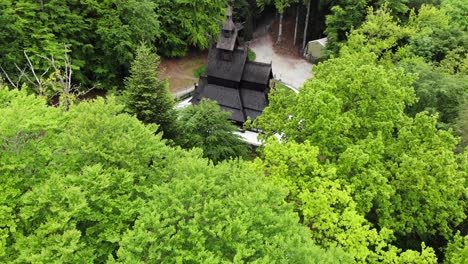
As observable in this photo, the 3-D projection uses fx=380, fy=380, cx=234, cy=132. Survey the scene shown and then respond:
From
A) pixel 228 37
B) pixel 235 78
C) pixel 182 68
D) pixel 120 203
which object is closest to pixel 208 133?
pixel 235 78

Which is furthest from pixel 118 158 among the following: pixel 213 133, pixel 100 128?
pixel 213 133

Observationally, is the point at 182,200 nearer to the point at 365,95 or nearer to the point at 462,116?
the point at 365,95

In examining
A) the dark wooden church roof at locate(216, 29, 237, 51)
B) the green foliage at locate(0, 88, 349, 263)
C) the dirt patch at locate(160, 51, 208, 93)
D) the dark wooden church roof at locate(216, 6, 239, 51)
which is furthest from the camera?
the dirt patch at locate(160, 51, 208, 93)

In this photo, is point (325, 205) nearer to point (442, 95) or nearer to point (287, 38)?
point (442, 95)

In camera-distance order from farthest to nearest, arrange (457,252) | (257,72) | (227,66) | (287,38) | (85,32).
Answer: (287,38)
(85,32)
(227,66)
(257,72)
(457,252)

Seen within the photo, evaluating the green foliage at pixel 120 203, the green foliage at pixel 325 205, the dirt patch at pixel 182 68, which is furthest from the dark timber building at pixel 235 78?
the green foliage at pixel 120 203

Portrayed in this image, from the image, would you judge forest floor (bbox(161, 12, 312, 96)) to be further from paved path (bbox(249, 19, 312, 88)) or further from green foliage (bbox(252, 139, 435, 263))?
green foliage (bbox(252, 139, 435, 263))

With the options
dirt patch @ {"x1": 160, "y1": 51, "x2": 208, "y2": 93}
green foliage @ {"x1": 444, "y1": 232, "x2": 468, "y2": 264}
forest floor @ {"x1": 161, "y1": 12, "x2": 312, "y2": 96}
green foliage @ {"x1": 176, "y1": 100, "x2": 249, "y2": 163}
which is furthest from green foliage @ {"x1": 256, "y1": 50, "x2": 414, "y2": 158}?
dirt patch @ {"x1": 160, "y1": 51, "x2": 208, "y2": 93}
